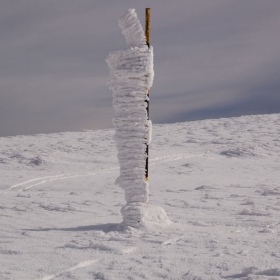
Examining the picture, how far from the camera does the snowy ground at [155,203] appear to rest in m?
4.73

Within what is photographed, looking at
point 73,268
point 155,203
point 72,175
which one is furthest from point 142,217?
point 72,175

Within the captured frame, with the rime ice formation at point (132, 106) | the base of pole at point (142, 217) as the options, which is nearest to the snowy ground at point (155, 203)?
the base of pole at point (142, 217)

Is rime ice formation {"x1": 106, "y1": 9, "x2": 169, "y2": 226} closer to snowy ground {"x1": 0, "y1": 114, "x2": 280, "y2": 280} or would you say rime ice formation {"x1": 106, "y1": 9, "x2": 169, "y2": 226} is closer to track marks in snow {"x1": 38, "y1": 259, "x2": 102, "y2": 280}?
snowy ground {"x1": 0, "y1": 114, "x2": 280, "y2": 280}

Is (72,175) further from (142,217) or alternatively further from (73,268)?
(73,268)

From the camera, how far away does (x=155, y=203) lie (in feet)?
32.3

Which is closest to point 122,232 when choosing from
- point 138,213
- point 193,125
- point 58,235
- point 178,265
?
point 138,213

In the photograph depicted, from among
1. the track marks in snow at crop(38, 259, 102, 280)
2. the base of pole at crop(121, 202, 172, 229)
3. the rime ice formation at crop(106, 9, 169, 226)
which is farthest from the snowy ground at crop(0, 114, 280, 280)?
the rime ice formation at crop(106, 9, 169, 226)

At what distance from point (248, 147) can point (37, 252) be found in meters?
15.8

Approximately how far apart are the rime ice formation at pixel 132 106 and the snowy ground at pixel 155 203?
616 millimetres

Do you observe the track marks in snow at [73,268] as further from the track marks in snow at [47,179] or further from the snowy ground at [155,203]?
the track marks in snow at [47,179]

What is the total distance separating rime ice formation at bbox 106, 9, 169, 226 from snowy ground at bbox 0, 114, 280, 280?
2.02 ft

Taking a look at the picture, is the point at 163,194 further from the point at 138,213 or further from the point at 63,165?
the point at 63,165

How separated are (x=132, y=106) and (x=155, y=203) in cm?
377

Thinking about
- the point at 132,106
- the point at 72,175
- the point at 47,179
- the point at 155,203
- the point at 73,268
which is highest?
the point at 132,106
